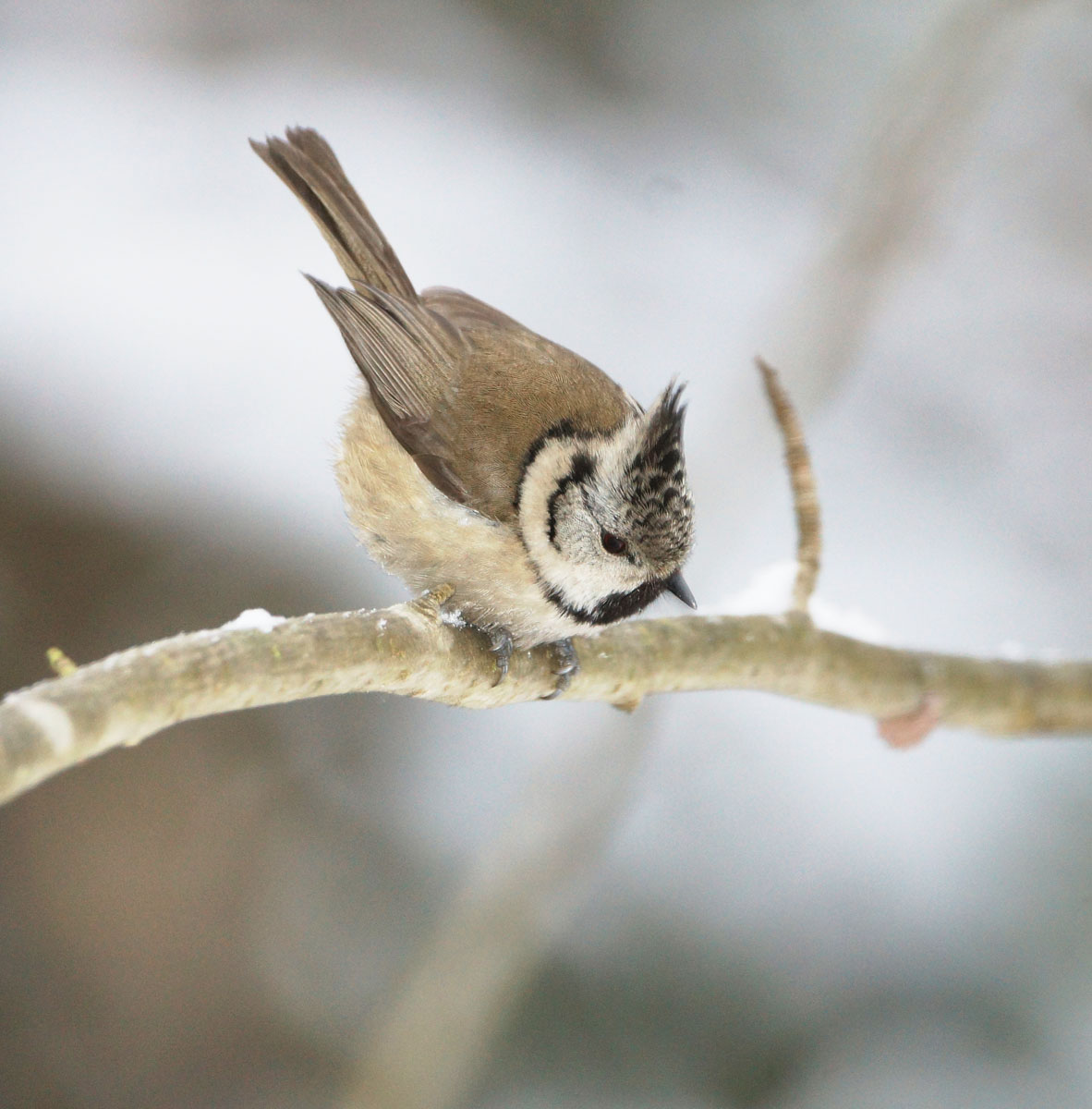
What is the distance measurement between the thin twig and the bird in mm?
203

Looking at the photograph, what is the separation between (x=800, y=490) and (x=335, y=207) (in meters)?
1.18

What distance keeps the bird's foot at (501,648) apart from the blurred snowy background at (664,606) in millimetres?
964

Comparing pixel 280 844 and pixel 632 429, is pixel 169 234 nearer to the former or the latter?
pixel 280 844

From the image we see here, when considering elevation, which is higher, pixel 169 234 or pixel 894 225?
pixel 894 225

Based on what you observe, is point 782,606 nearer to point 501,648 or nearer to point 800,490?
point 800,490

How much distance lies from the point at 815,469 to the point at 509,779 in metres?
1.61

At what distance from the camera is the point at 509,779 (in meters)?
3.40

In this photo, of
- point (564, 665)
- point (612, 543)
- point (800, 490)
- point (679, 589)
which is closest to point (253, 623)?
point (564, 665)

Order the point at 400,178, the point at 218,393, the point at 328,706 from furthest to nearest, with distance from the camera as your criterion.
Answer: the point at 400,178, the point at 218,393, the point at 328,706

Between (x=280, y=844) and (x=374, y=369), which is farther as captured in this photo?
(x=280, y=844)

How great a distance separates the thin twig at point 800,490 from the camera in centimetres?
219

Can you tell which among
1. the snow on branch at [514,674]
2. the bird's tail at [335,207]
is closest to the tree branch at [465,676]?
the snow on branch at [514,674]

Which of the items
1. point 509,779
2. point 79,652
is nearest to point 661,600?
point 509,779

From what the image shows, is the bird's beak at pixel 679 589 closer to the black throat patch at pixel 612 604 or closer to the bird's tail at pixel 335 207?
the black throat patch at pixel 612 604
